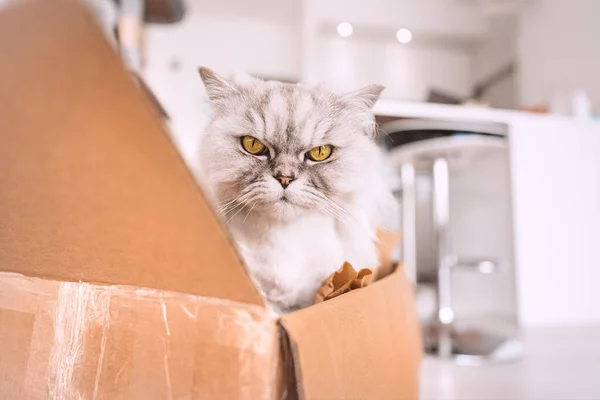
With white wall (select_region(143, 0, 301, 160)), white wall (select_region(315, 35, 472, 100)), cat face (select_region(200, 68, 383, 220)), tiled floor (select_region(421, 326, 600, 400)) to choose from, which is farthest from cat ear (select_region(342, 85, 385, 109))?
white wall (select_region(315, 35, 472, 100))

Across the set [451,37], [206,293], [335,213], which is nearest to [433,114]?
[335,213]

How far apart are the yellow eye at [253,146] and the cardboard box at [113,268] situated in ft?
0.32

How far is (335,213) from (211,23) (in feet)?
12.0

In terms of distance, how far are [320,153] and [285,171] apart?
0.04 metres

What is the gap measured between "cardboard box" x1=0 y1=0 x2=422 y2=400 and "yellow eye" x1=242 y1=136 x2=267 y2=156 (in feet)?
0.32

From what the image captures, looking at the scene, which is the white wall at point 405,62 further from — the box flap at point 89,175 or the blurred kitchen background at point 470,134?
the box flap at point 89,175

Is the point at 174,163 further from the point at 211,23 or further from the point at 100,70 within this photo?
the point at 211,23

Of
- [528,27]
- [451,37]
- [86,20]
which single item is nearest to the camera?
[86,20]

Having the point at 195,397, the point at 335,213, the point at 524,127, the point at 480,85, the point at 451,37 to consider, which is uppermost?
the point at 451,37

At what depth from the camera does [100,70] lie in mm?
215

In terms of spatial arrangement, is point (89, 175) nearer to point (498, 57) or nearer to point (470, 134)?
point (470, 134)

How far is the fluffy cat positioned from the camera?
32 cm

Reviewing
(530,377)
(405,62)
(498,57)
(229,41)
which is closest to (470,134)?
(530,377)

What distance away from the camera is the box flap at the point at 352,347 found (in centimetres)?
24
